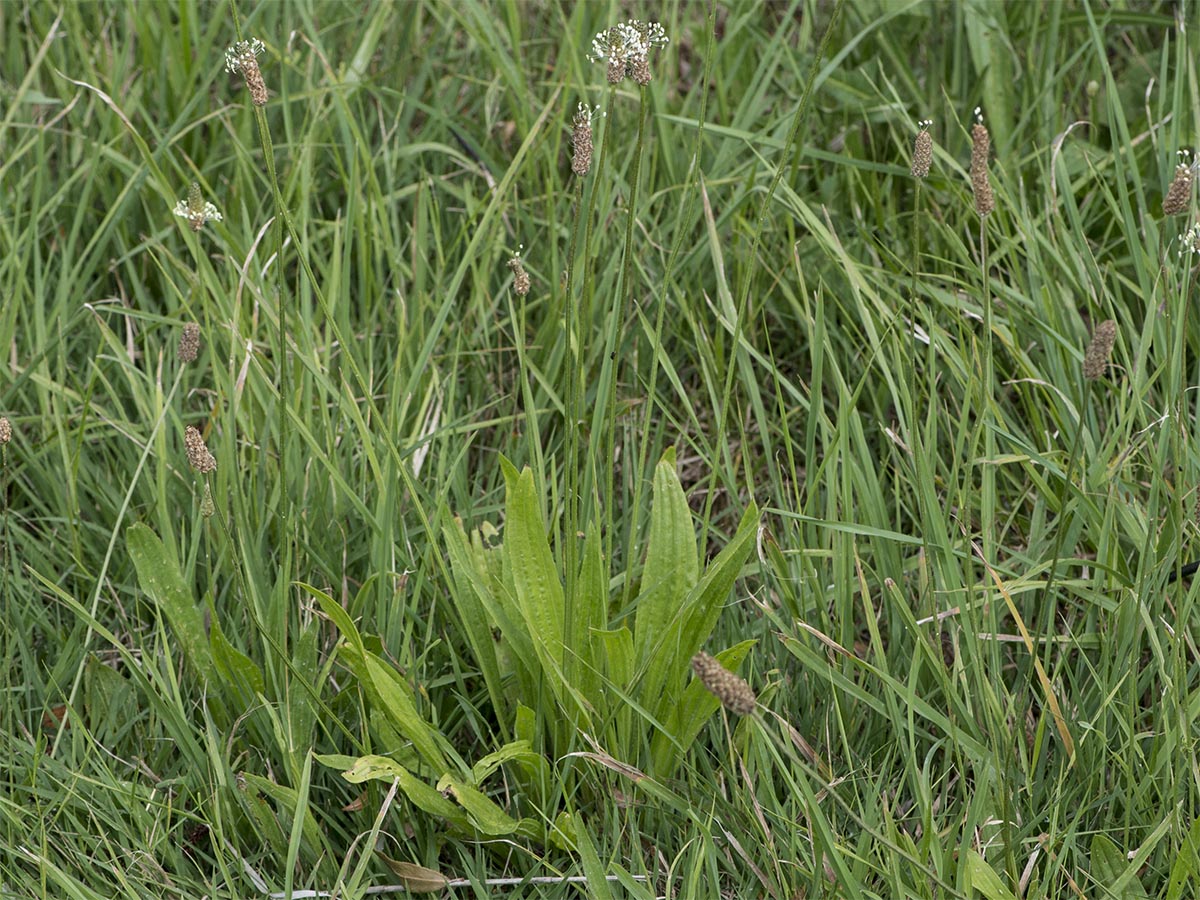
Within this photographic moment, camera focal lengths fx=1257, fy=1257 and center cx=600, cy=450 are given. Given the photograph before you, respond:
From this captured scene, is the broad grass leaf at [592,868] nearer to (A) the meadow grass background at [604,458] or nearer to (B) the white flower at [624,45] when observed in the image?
(A) the meadow grass background at [604,458]

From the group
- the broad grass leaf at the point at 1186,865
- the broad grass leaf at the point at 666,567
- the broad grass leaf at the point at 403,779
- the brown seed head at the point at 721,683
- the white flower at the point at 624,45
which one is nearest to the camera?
the brown seed head at the point at 721,683

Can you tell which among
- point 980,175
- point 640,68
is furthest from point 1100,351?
point 640,68

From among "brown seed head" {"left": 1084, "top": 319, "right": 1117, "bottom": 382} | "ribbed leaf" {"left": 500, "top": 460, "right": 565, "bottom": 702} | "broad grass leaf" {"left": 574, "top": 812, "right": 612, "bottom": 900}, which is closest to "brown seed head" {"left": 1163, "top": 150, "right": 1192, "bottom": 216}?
"brown seed head" {"left": 1084, "top": 319, "right": 1117, "bottom": 382}

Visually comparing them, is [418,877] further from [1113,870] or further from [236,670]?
[1113,870]

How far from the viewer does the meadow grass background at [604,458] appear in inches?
64.3

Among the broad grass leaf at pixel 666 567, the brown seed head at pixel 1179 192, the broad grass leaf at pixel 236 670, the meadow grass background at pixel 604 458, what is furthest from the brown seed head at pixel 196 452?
the brown seed head at pixel 1179 192

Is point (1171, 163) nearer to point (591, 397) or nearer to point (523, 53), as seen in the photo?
point (591, 397)

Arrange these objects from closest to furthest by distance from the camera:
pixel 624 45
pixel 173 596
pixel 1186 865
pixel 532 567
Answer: pixel 624 45
pixel 1186 865
pixel 532 567
pixel 173 596

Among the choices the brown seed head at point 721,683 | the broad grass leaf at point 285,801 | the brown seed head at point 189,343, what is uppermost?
the brown seed head at point 189,343

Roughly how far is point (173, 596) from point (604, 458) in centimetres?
77

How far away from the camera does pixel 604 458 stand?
2229 mm

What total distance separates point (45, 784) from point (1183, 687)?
1.54 m

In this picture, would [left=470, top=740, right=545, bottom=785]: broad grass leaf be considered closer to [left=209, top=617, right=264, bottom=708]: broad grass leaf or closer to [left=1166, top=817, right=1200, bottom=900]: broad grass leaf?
[left=209, top=617, right=264, bottom=708]: broad grass leaf

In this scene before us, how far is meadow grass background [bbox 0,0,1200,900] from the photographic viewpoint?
5.36 feet
